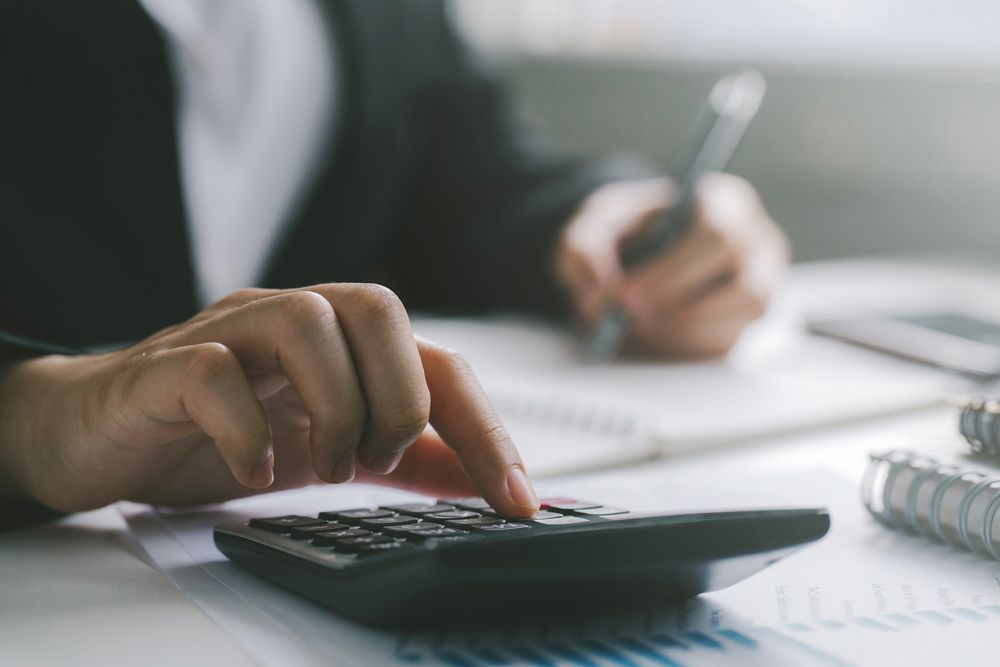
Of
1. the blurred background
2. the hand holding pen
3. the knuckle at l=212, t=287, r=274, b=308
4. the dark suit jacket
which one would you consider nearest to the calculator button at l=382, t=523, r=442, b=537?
the knuckle at l=212, t=287, r=274, b=308

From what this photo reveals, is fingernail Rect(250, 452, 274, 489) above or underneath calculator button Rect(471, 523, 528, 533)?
above

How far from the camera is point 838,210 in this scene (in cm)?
139

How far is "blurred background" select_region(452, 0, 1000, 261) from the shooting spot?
Result: 128cm

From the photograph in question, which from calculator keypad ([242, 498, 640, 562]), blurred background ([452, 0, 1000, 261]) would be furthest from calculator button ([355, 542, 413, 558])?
blurred background ([452, 0, 1000, 261])

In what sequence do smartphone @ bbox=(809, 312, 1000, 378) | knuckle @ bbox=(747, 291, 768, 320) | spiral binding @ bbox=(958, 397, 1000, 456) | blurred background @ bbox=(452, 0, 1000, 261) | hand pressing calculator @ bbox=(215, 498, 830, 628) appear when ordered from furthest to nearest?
blurred background @ bbox=(452, 0, 1000, 261) < knuckle @ bbox=(747, 291, 768, 320) < smartphone @ bbox=(809, 312, 1000, 378) < spiral binding @ bbox=(958, 397, 1000, 456) < hand pressing calculator @ bbox=(215, 498, 830, 628)

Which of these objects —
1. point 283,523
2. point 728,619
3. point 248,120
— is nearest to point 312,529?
point 283,523

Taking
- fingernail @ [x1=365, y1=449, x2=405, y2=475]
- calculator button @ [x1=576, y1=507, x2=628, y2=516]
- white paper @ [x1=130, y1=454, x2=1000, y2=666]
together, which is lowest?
white paper @ [x1=130, y1=454, x2=1000, y2=666]

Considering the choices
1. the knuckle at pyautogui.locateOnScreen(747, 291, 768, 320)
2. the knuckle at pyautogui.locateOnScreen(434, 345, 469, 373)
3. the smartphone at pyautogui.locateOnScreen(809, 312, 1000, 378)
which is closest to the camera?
the knuckle at pyautogui.locateOnScreen(434, 345, 469, 373)

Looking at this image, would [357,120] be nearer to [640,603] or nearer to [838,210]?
[838,210]

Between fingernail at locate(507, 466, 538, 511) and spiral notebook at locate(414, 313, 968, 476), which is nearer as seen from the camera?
fingernail at locate(507, 466, 538, 511)

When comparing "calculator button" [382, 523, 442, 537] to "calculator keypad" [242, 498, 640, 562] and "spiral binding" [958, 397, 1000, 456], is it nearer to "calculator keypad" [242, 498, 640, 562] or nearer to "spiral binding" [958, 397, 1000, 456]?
"calculator keypad" [242, 498, 640, 562]

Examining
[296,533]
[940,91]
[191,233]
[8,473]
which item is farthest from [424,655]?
[940,91]

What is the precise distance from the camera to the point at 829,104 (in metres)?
1.35

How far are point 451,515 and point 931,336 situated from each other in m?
0.56
